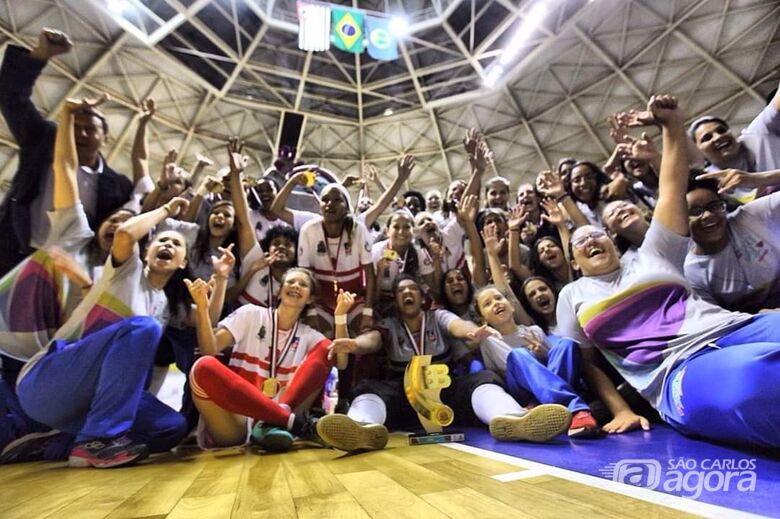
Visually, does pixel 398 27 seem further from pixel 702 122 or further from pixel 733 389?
pixel 733 389

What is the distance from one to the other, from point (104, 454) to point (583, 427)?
2540 mm

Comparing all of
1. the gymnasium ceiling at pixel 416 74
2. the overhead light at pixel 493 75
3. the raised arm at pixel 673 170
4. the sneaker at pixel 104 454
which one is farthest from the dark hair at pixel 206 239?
the overhead light at pixel 493 75

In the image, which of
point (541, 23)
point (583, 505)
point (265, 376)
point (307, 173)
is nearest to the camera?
point (583, 505)

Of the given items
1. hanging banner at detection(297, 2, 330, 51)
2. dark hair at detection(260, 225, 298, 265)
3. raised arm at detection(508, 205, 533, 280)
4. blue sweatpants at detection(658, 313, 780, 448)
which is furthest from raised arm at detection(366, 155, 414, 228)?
hanging banner at detection(297, 2, 330, 51)

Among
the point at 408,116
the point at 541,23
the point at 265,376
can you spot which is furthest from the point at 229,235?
the point at 408,116

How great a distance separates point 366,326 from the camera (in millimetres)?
3182

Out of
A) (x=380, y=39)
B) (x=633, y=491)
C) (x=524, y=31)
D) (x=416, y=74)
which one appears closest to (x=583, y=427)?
(x=633, y=491)

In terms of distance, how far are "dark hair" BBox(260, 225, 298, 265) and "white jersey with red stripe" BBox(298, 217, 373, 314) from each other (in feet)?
0.61

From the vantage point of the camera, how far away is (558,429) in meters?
2.02

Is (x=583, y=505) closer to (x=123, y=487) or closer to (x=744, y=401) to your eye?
(x=744, y=401)

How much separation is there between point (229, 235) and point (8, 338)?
1623mm

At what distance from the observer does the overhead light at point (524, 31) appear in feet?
35.1

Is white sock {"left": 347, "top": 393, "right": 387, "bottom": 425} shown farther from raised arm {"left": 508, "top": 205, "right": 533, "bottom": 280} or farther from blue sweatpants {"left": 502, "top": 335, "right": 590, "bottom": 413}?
raised arm {"left": 508, "top": 205, "right": 533, "bottom": 280}

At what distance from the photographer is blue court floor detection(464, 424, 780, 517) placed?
1182 millimetres
